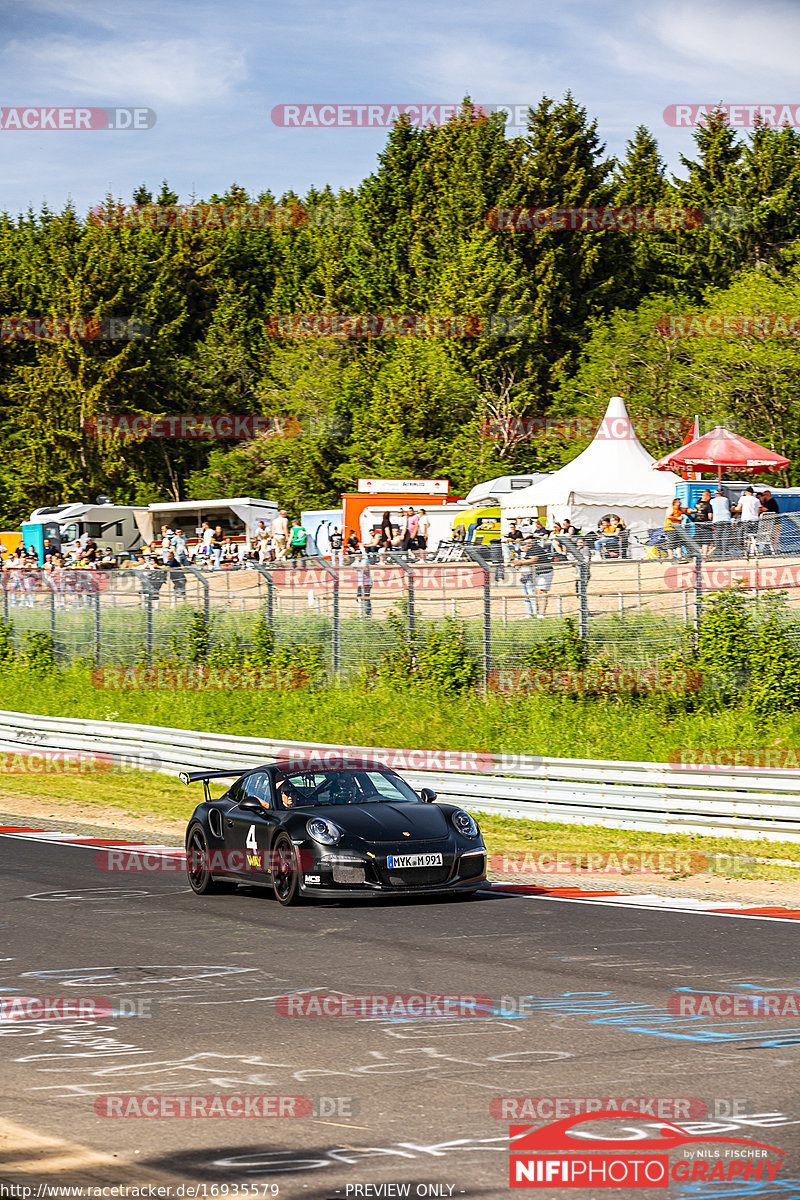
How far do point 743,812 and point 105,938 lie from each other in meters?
7.58

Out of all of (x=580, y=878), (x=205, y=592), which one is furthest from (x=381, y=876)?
(x=205, y=592)

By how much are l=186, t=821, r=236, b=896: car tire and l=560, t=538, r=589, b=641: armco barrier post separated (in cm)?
852

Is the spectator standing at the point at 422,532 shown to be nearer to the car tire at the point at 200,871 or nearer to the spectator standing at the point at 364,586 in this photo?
the spectator standing at the point at 364,586

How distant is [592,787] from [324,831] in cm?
606

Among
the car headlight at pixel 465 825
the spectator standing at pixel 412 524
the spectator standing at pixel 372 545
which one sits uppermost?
the spectator standing at pixel 412 524

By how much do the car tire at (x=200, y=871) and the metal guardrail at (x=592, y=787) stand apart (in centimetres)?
142

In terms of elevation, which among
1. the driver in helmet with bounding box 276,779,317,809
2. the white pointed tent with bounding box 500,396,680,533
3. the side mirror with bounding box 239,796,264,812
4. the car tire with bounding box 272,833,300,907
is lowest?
the car tire with bounding box 272,833,300,907

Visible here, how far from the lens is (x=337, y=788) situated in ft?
43.3

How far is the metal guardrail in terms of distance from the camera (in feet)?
51.8

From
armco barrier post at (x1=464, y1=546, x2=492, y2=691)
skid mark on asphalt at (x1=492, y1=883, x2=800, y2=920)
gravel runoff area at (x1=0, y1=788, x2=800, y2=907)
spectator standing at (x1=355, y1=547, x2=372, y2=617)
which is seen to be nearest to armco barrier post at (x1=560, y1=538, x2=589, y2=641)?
armco barrier post at (x1=464, y1=546, x2=492, y2=691)

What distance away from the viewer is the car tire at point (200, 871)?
1370 cm

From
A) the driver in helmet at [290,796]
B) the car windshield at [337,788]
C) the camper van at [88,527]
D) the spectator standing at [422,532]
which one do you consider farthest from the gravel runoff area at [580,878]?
the camper van at [88,527]

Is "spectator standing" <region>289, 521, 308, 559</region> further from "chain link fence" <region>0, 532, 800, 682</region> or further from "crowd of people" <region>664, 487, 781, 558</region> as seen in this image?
"crowd of people" <region>664, 487, 781, 558</region>

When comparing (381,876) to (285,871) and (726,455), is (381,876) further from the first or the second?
(726,455)
